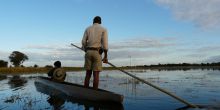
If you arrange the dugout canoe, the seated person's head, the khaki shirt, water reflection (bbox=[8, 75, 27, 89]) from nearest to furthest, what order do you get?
the dugout canoe, the khaki shirt, the seated person's head, water reflection (bbox=[8, 75, 27, 89])

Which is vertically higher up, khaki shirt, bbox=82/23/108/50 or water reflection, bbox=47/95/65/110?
khaki shirt, bbox=82/23/108/50

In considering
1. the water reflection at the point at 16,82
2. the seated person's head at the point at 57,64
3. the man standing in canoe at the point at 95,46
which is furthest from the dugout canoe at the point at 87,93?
the water reflection at the point at 16,82

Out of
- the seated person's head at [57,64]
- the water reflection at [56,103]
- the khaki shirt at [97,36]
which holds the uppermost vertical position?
the khaki shirt at [97,36]

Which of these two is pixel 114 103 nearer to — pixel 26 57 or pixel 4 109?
pixel 4 109

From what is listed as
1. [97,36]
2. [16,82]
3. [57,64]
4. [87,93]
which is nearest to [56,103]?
[87,93]

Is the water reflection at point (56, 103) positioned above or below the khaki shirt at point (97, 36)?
below

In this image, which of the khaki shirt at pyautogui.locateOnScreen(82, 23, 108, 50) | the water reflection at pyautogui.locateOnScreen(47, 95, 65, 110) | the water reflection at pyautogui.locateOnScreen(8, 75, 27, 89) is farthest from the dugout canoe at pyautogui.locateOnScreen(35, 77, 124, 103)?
the water reflection at pyautogui.locateOnScreen(8, 75, 27, 89)

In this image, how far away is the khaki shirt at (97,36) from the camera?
32.5ft

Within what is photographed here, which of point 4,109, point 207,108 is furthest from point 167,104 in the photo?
point 4,109

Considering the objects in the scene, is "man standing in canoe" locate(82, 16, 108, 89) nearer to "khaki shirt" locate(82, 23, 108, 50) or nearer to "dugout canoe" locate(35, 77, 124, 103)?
"khaki shirt" locate(82, 23, 108, 50)

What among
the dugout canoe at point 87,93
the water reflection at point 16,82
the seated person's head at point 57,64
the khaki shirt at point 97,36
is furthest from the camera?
the water reflection at point 16,82

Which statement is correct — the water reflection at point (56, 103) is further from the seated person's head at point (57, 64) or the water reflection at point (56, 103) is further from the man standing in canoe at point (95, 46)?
the seated person's head at point (57, 64)

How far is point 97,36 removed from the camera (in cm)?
995

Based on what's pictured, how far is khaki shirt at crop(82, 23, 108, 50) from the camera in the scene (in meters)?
9.90
